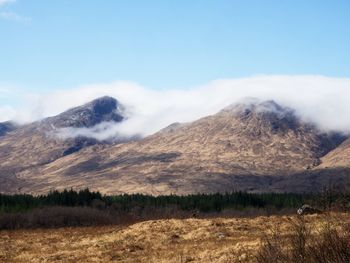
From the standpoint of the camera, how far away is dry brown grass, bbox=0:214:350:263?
25109mm

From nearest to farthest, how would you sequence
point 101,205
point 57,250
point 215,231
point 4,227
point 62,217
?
point 57,250, point 215,231, point 4,227, point 62,217, point 101,205

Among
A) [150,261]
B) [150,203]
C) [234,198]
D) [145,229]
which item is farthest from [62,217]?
[234,198]

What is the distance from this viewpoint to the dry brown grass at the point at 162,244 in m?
25.1

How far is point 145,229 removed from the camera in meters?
37.0

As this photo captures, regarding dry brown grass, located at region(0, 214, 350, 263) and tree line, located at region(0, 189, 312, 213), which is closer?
dry brown grass, located at region(0, 214, 350, 263)

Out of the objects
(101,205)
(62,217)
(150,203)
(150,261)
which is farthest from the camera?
(150,203)

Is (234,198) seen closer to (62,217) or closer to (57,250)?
(62,217)

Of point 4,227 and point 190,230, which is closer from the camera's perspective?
point 190,230

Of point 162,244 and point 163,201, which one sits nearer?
point 162,244

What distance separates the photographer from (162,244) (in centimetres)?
3128

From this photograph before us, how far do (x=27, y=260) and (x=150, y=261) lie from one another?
770 centimetres

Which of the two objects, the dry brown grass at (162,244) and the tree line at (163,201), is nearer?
the dry brown grass at (162,244)

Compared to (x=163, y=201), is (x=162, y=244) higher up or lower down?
higher up

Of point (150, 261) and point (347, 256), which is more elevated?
point (347, 256)
